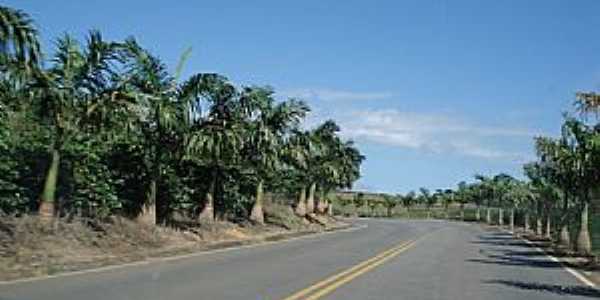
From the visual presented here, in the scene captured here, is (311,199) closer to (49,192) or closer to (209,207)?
(209,207)

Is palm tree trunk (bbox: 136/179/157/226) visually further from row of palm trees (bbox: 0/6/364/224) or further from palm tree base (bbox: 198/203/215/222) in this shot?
palm tree base (bbox: 198/203/215/222)

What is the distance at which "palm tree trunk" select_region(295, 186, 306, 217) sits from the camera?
59181 mm

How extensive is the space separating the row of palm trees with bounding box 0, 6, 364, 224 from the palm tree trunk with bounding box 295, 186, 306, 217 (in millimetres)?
15545

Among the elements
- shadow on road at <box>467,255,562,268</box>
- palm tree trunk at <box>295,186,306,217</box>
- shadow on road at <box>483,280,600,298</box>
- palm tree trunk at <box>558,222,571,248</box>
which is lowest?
shadow on road at <box>483,280,600,298</box>

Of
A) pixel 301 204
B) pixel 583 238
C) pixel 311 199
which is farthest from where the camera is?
pixel 311 199

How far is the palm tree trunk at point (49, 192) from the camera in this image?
22297 millimetres

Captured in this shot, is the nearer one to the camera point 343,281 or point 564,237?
point 343,281

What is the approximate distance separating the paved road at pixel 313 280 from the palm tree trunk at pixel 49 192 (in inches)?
136

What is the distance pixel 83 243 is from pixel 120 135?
539 centimetres

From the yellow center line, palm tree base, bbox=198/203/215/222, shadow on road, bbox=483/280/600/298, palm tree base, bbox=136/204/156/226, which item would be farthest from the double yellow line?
palm tree base, bbox=198/203/215/222

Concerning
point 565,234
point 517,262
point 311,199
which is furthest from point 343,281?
point 311,199

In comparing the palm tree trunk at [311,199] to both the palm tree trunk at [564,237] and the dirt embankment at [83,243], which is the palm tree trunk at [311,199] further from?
the dirt embankment at [83,243]

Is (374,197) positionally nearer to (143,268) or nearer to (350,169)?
(350,169)

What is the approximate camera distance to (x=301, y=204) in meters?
60.0
